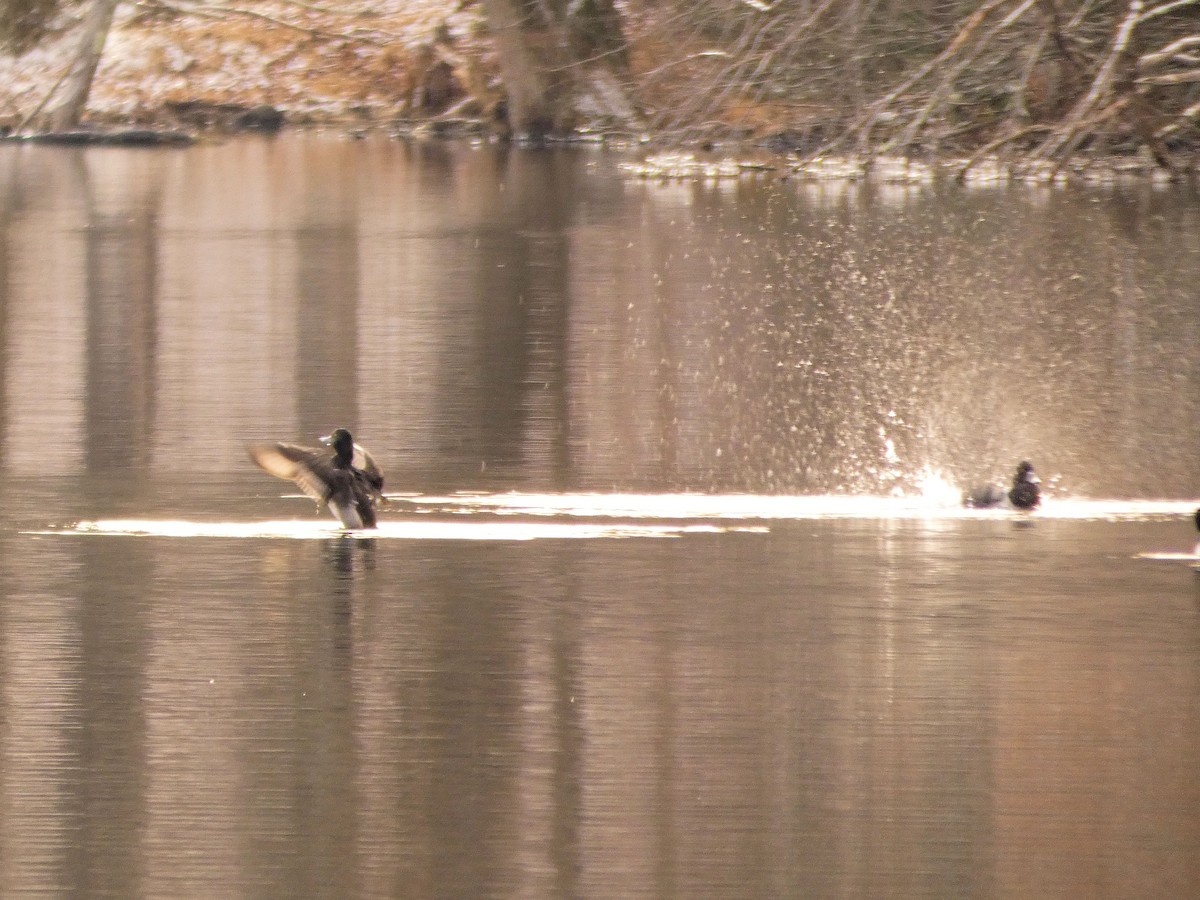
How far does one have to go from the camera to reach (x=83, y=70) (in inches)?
1448

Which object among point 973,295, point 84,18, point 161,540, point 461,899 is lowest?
point 461,899

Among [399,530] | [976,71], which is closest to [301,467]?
[399,530]

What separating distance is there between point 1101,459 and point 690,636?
3280 millimetres

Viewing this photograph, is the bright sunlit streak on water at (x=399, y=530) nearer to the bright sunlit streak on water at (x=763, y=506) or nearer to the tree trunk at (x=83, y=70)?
the bright sunlit streak on water at (x=763, y=506)

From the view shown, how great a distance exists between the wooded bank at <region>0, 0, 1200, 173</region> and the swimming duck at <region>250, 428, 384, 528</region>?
45.6 ft

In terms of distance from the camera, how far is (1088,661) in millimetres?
6105

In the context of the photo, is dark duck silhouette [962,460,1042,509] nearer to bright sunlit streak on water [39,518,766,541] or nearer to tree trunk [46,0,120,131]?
bright sunlit streak on water [39,518,766,541]

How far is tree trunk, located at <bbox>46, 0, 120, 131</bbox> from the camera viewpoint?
36688 mm

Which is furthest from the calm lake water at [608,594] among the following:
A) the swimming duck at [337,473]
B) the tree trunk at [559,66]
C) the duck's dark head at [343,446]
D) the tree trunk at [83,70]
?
the tree trunk at [83,70]

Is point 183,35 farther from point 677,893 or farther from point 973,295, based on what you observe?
point 677,893

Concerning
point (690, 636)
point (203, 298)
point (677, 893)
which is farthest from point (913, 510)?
point (203, 298)

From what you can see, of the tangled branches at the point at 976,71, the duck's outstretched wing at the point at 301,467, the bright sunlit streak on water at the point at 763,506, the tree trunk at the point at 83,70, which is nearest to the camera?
the duck's outstretched wing at the point at 301,467

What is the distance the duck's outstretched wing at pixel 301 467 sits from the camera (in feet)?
25.7

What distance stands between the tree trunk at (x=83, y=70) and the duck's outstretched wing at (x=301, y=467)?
29.9 m
